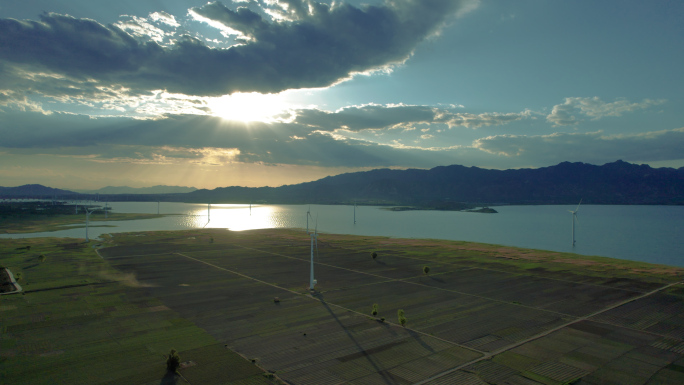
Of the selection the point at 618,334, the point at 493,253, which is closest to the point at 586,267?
the point at 493,253

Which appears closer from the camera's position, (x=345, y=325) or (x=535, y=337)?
(x=535, y=337)

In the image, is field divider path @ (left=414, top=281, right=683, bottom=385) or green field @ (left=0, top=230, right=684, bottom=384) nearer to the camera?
field divider path @ (left=414, top=281, right=683, bottom=385)

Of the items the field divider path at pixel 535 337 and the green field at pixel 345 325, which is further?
the green field at pixel 345 325

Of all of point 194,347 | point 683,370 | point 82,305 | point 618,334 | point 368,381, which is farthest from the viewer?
point 82,305

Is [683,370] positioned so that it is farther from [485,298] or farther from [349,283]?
[349,283]

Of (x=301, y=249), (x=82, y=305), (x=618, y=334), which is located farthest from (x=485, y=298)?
(x=301, y=249)

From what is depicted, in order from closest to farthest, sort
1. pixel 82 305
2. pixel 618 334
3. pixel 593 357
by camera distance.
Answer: pixel 593 357, pixel 618 334, pixel 82 305

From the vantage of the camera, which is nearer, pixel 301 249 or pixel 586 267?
pixel 586 267
